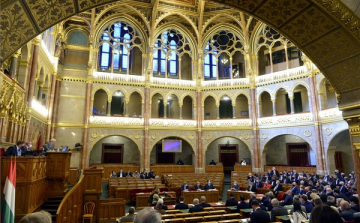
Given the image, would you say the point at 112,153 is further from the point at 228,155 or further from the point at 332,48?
the point at 332,48

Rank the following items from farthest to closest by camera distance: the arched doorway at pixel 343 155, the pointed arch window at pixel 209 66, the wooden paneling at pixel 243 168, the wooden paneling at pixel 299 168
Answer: the pointed arch window at pixel 209 66 → the wooden paneling at pixel 243 168 → the arched doorway at pixel 343 155 → the wooden paneling at pixel 299 168

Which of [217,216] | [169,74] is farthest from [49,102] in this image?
[217,216]

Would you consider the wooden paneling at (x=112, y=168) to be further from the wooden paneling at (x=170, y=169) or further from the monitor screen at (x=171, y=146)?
the monitor screen at (x=171, y=146)

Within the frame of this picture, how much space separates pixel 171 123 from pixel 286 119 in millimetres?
10176

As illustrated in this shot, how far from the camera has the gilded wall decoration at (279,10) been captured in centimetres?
418

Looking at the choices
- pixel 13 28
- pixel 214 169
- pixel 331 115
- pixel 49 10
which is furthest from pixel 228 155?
pixel 13 28

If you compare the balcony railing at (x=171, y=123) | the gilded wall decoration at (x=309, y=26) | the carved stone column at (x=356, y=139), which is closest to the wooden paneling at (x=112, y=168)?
the balcony railing at (x=171, y=123)

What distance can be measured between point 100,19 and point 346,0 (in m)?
21.4

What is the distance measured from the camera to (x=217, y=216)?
23.6 feet

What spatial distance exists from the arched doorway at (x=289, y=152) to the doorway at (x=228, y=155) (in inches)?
124

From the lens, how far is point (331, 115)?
1717 cm

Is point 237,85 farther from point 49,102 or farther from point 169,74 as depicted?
point 49,102

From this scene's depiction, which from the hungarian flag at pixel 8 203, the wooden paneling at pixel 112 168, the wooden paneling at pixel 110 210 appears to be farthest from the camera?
the wooden paneling at pixel 112 168

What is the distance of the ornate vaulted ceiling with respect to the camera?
11.5 ft
